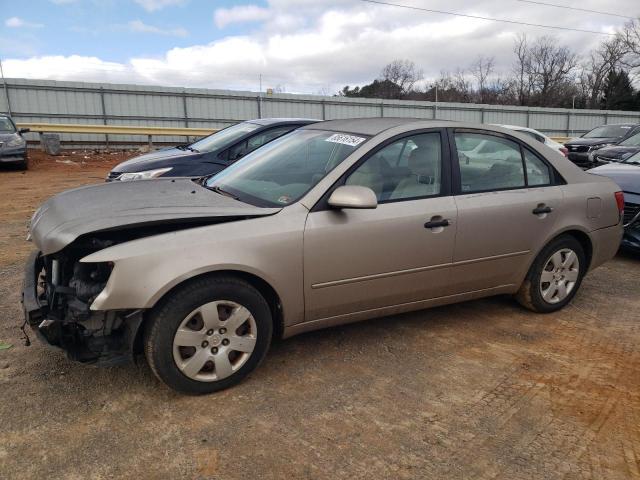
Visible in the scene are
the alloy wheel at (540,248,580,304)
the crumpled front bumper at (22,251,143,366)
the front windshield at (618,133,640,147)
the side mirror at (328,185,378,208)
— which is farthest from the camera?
the front windshield at (618,133,640,147)

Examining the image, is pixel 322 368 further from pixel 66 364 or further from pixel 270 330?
pixel 66 364

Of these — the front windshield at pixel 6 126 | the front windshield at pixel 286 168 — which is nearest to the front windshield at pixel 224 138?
the front windshield at pixel 286 168

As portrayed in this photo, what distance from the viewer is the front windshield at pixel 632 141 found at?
36.9 ft

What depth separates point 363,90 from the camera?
208 feet

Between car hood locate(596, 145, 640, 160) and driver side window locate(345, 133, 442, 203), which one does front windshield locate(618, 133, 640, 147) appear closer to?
car hood locate(596, 145, 640, 160)

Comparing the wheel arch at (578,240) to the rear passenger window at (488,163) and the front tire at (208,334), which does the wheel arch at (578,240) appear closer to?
the rear passenger window at (488,163)

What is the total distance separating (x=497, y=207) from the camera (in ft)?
12.6

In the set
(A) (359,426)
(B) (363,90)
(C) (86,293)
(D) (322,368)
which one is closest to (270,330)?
(D) (322,368)

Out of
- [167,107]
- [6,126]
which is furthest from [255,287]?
[167,107]

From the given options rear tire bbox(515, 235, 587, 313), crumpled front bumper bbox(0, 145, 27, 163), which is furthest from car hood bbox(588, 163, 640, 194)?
crumpled front bumper bbox(0, 145, 27, 163)

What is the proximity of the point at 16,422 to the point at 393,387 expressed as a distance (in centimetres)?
210

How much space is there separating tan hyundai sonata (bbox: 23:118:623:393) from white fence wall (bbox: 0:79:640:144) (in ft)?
62.5

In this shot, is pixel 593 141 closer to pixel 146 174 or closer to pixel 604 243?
pixel 604 243

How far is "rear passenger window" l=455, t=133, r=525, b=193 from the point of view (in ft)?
12.6
